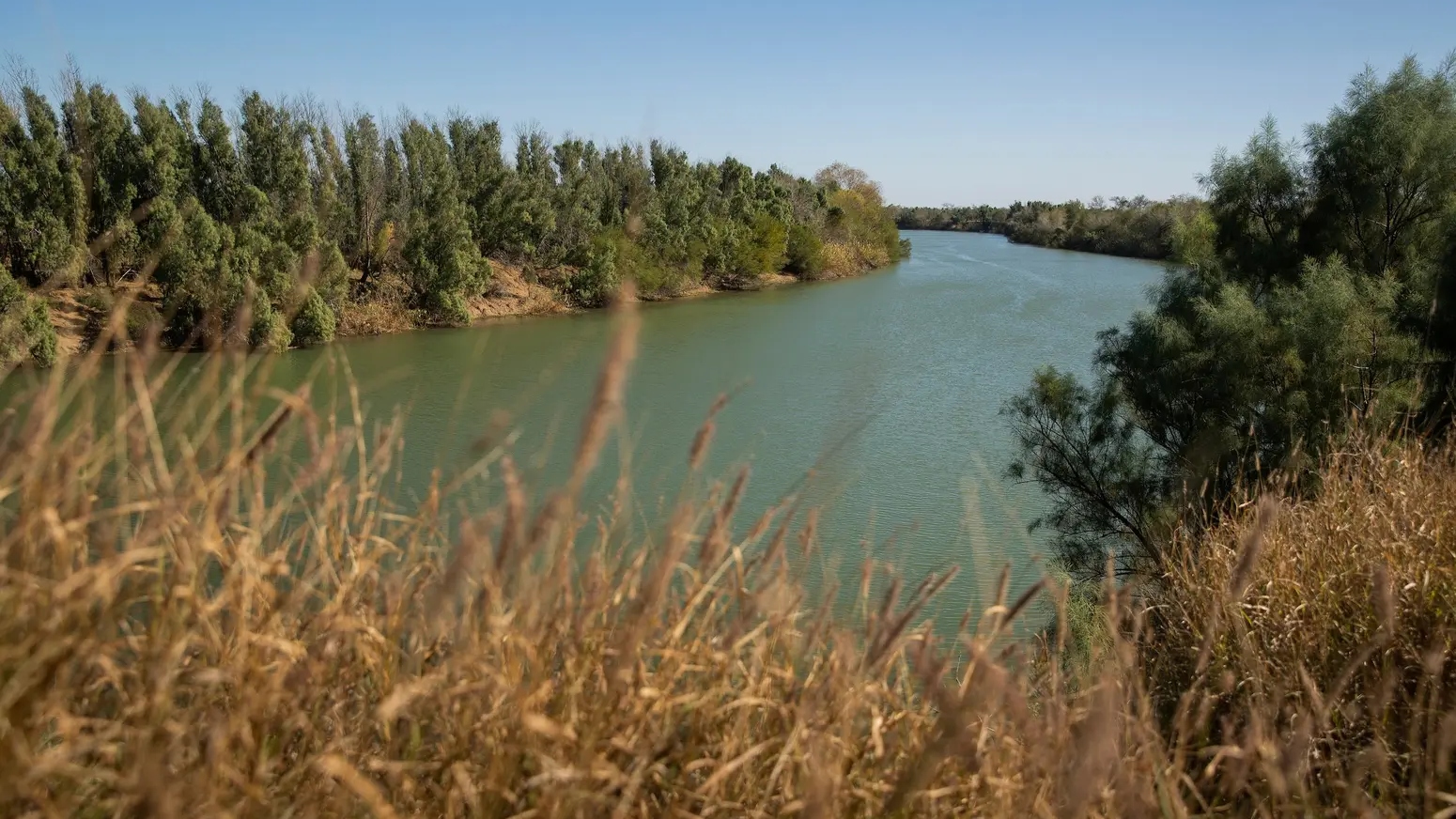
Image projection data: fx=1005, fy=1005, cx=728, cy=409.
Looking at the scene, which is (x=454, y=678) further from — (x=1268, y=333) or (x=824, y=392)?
(x=824, y=392)

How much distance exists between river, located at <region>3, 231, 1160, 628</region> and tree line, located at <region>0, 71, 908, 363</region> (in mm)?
1551

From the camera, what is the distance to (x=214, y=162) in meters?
20.4

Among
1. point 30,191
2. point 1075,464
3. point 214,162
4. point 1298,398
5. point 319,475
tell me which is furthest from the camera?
point 214,162

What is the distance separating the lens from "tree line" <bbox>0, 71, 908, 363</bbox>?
679 inches

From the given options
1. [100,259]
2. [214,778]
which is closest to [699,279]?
[100,259]

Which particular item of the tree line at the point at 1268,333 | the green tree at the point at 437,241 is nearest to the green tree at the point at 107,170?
the green tree at the point at 437,241

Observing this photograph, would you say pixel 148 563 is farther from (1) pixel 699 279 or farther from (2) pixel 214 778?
(1) pixel 699 279

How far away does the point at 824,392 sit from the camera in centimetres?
1705

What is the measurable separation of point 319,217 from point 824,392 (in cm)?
918

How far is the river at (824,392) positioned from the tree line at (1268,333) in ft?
3.24

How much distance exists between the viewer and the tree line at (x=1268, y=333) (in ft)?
35.4

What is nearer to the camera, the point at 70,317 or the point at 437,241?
Result: the point at 70,317

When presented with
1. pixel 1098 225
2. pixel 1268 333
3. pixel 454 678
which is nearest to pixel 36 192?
pixel 1268 333

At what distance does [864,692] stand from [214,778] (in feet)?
2.85
